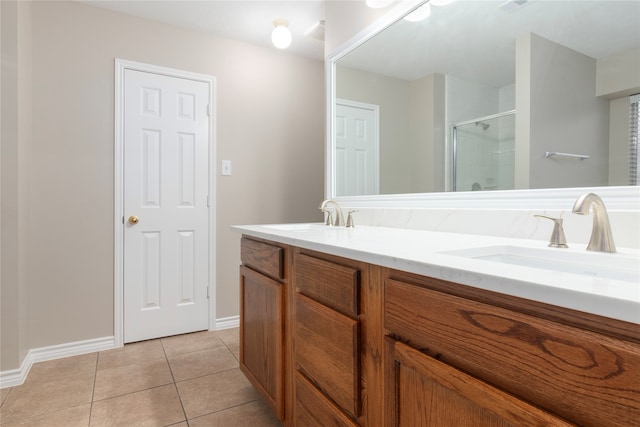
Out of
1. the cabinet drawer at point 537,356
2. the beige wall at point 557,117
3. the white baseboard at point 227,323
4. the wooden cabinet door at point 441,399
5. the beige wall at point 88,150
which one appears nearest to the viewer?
the cabinet drawer at point 537,356

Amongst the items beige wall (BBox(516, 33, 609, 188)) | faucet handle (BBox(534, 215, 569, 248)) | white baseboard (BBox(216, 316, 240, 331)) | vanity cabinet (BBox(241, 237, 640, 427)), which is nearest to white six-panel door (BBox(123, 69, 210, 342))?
white baseboard (BBox(216, 316, 240, 331))

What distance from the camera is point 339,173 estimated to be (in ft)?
7.37

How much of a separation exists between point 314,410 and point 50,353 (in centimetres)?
202

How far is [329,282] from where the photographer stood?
3.35ft

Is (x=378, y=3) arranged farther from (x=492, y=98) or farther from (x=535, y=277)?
(x=535, y=277)

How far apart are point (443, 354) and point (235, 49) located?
2.81 metres

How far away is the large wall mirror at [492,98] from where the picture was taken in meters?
0.99

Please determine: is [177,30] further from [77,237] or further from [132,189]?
[77,237]

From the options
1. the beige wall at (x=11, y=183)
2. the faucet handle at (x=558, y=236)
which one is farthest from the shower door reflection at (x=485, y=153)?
the beige wall at (x=11, y=183)

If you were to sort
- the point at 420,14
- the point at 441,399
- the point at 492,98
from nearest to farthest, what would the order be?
the point at 441,399 < the point at 492,98 < the point at 420,14

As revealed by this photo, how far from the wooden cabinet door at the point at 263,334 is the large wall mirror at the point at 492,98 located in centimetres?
78

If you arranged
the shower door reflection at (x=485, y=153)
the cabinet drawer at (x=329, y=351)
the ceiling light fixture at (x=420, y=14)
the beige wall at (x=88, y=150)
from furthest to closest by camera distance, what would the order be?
the beige wall at (x=88, y=150) < the ceiling light fixture at (x=420, y=14) < the shower door reflection at (x=485, y=153) < the cabinet drawer at (x=329, y=351)

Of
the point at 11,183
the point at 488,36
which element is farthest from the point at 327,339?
the point at 11,183

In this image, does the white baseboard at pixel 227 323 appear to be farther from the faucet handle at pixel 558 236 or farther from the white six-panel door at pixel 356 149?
the faucet handle at pixel 558 236
